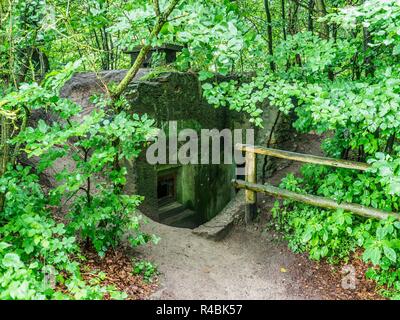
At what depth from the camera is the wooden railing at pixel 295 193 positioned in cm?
442

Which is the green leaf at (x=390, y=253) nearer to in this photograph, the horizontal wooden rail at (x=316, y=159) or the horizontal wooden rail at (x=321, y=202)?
the horizontal wooden rail at (x=321, y=202)

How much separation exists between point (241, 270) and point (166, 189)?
2.31m

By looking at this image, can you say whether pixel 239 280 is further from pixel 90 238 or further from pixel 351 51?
pixel 351 51

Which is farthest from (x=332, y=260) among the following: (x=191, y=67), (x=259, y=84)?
(x=191, y=67)

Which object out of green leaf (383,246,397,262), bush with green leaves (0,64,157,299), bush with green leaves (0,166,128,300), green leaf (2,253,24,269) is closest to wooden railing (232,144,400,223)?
green leaf (383,246,397,262)

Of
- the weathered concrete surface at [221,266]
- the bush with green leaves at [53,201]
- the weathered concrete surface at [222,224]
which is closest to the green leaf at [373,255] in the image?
the weathered concrete surface at [221,266]

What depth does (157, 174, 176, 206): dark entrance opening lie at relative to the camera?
6.36m

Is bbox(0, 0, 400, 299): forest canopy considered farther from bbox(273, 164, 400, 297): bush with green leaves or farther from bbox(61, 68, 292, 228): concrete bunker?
bbox(61, 68, 292, 228): concrete bunker

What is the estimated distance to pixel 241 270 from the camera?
480 cm

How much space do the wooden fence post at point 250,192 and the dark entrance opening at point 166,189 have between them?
1.46 metres

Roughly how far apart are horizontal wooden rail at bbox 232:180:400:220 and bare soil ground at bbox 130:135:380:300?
71 centimetres

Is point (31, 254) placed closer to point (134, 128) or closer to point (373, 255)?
point (134, 128)

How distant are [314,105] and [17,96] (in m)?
2.98

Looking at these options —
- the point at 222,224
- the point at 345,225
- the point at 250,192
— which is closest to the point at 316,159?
the point at 345,225
